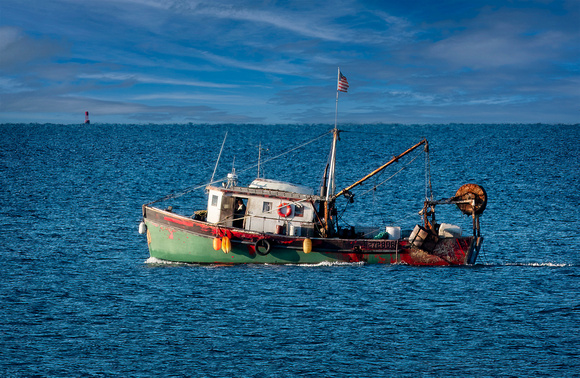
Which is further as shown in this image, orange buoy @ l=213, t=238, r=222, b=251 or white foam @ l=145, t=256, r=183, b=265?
white foam @ l=145, t=256, r=183, b=265

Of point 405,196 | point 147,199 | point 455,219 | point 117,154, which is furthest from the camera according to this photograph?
point 117,154

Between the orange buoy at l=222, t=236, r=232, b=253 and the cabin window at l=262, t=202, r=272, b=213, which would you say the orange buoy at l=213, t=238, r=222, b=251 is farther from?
the cabin window at l=262, t=202, r=272, b=213

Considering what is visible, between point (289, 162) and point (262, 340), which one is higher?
point (289, 162)

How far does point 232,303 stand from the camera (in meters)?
26.3

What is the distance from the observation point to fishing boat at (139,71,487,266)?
32.1 m

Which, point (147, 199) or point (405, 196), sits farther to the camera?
point (405, 196)

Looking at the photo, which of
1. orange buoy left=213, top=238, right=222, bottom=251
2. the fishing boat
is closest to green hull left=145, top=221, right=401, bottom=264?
the fishing boat

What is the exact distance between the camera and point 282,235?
1259 inches

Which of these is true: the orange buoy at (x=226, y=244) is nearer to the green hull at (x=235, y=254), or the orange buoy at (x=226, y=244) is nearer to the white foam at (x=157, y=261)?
the green hull at (x=235, y=254)

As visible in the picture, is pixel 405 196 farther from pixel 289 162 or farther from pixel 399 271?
pixel 289 162

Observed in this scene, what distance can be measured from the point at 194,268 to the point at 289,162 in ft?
236

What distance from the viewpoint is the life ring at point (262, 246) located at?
31781mm

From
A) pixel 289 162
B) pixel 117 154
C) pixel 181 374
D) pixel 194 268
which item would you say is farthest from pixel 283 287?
pixel 117 154

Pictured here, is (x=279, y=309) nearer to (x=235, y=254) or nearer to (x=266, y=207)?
(x=235, y=254)
